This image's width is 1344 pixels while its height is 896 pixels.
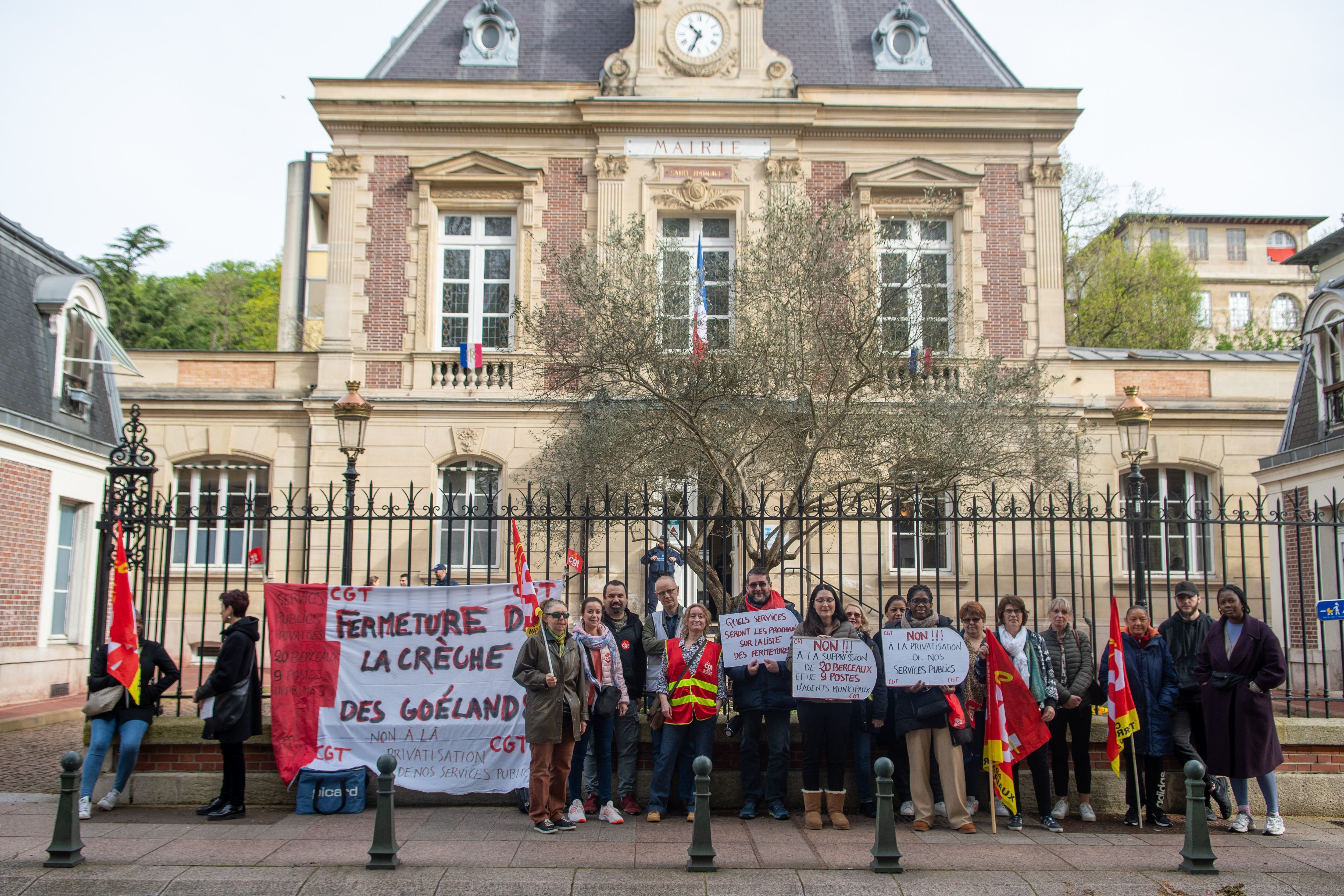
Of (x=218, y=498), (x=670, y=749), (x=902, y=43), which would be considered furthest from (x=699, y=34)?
(x=670, y=749)

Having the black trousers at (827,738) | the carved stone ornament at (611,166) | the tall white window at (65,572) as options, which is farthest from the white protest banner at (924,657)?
the carved stone ornament at (611,166)

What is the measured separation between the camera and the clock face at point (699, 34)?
20.7m

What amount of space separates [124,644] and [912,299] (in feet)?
30.9

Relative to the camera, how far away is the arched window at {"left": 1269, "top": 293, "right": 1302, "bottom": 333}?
60.7 meters

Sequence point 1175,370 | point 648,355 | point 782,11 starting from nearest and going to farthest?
point 648,355, point 1175,370, point 782,11

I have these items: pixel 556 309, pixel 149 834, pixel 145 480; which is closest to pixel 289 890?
pixel 149 834

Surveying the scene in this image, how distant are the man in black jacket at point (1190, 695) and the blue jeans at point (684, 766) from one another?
12.6ft

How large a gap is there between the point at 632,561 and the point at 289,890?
12214 mm

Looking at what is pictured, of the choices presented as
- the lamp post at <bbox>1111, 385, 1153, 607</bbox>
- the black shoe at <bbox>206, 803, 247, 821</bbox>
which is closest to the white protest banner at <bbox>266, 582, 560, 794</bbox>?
the black shoe at <bbox>206, 803, 247, 821</bbox>

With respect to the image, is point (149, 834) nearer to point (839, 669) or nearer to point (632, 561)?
point (839, 669)

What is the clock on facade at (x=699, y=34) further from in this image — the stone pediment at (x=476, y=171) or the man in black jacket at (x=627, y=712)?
the man in black jacket at (x=627, y=712)

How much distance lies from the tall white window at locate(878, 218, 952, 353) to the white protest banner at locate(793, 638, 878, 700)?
17.7 ft

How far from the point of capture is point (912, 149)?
20531 mm

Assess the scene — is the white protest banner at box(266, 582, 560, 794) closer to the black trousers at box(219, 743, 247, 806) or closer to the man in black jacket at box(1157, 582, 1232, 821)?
the black trousers at box(219, 743, 247, 806)
